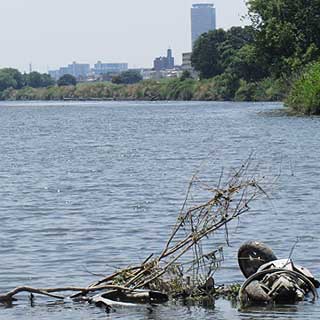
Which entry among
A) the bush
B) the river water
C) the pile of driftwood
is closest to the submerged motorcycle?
the river water

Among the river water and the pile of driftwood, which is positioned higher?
the pile of driftwood

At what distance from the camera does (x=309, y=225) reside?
84.2 feet

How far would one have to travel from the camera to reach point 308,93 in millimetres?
80438

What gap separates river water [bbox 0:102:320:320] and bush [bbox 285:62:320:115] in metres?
13.6

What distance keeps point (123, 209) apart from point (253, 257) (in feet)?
35.8

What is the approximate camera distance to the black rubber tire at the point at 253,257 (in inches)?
744

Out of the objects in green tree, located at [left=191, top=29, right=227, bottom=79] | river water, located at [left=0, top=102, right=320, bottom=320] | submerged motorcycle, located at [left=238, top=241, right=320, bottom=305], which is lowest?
river water, located at [left=0, top=102, right=320, bottom=320]

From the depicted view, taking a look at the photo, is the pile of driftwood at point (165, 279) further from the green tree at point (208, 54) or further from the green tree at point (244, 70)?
the green tree at point (208, 54)

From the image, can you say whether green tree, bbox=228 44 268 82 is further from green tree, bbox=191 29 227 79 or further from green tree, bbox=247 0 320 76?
green tree, bbox=247 0 320 76

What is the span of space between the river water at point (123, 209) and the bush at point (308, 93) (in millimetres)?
13551

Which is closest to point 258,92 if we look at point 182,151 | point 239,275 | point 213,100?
point 213,100

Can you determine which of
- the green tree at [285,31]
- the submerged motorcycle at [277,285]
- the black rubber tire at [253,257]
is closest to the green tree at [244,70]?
the green tree at [285,31]

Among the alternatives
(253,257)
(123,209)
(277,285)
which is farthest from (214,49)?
(277,285)

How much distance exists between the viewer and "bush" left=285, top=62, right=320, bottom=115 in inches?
3088
